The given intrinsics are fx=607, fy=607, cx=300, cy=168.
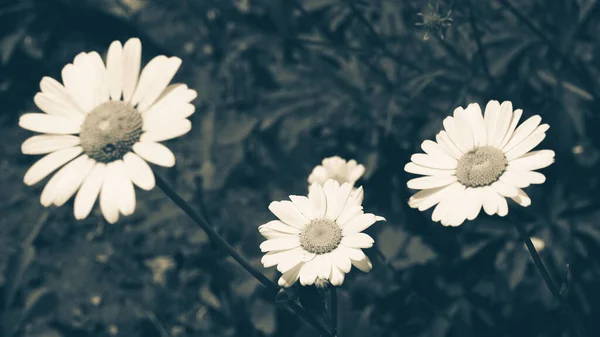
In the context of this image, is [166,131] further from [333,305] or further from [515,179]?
[515,179]

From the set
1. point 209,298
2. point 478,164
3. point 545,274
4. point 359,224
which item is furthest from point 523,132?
point 209,298

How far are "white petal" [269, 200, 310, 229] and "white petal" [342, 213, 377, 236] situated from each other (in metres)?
0.12

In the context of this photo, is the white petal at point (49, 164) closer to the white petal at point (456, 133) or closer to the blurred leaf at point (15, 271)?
the white petal at point (456, 133)

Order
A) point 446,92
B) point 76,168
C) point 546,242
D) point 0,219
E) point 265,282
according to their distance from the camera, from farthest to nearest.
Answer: point 0,219 → point 446,92 → point 546,242 → point 265,282 → point 76,168

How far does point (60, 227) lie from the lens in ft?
10.3

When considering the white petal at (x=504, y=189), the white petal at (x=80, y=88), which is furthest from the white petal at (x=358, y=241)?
the white petal at (x=80, y=88)

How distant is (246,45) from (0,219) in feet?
4.91

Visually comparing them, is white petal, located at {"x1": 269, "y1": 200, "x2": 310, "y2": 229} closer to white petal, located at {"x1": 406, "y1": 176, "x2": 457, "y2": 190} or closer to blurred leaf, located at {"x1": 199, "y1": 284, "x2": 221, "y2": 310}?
white petal, located at {"x1": 406, "y1": 176, "x2": 457, "y2": 190}

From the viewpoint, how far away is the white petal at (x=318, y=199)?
1608mm

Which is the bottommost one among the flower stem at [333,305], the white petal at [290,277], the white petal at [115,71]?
the flower stem at [333,305]

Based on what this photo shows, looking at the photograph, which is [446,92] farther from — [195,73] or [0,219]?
[0,219]

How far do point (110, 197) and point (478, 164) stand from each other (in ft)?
3.02

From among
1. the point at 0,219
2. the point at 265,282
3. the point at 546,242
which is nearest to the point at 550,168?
the point at 546,242

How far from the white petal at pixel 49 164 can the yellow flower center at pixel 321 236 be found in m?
0.61
